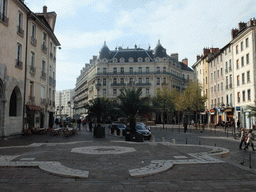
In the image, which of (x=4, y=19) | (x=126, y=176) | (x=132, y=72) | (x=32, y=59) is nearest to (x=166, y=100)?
(x=132, y=72)

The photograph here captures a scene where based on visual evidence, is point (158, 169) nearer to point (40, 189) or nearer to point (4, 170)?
point (40, 189)

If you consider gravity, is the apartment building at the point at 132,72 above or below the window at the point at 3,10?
above

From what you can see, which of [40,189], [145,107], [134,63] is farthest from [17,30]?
[134,63]

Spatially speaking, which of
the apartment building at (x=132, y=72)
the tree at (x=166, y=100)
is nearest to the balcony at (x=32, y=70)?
the tree at (x=166, y=100)

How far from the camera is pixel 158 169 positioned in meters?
8.49

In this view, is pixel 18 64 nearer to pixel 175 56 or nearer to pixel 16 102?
pixel 16 102

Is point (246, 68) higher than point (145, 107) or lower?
higher

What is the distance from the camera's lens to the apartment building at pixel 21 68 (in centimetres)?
1928

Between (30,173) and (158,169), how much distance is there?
4320 millimetres

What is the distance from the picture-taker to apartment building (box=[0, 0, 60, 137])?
63.3 ft

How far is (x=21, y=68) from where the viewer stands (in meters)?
22.4

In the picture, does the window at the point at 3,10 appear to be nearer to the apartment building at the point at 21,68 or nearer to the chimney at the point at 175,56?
the apartment building at the point at 21,68

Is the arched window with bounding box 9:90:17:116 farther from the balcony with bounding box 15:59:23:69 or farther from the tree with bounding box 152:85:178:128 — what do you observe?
the tree with bounding box 152:85:178:128

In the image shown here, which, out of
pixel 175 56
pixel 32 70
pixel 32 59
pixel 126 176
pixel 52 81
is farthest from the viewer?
pixel 175 56
